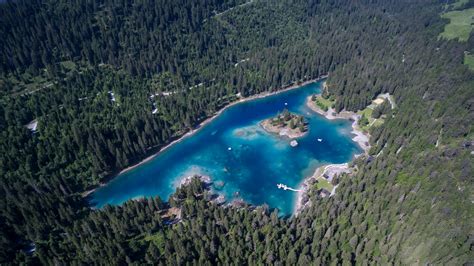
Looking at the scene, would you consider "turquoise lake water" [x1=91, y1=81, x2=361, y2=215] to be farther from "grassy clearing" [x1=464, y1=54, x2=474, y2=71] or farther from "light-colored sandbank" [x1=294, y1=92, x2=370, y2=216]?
"grassy clearing" [x1=464, y1=54, x2=474, y2=71]

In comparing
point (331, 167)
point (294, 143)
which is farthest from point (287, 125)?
point (331, 167)

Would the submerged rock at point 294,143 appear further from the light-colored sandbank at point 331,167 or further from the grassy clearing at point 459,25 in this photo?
the grassy clearing at point 459,25

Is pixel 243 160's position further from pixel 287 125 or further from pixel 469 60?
pixel 469 60

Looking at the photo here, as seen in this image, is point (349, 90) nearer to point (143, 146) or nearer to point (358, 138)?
point (358, 138)

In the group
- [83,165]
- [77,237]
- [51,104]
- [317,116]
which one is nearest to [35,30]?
[51,104]

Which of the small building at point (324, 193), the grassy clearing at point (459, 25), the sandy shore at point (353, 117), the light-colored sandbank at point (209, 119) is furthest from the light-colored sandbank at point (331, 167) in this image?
the grassy clearing at point (459, 25)

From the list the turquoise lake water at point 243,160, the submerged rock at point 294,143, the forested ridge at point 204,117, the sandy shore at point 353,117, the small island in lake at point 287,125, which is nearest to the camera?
the forested ridge at point 204,117
